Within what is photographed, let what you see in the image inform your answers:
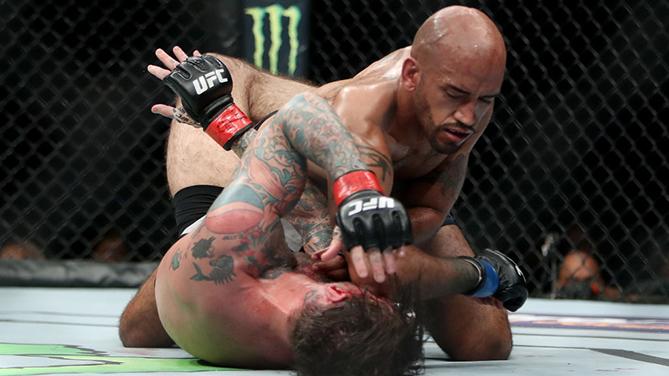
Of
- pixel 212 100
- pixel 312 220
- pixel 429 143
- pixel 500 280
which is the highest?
pixel 212 100

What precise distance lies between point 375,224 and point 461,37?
0.42m

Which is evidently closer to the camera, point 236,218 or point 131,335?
point 236,218

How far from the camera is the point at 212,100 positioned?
208cm

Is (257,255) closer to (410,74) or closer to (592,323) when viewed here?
(410,74)

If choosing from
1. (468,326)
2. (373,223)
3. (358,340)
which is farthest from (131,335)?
(373,223)

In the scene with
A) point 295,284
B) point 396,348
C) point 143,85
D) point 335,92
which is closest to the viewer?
point 396,348

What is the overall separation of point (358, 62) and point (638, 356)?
6.45ft

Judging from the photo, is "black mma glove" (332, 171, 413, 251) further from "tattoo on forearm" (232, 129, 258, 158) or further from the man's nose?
"tattoo on forearm" (232, 129, 258, 158)

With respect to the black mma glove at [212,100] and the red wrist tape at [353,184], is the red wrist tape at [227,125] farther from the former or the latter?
the red wrist tape at [353,184]

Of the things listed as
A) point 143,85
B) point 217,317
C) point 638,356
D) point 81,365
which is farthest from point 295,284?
point 143,85

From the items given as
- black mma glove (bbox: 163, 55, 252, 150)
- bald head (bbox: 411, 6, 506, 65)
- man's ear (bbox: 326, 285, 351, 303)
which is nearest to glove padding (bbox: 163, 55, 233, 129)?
black mma glove (bbox: 163, 55, 252, 150)

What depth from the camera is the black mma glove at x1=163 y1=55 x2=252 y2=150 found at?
2055 mm

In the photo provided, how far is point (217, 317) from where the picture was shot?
5.57 ft

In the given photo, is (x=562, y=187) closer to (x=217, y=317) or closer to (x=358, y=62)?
(x=358, y=62)
